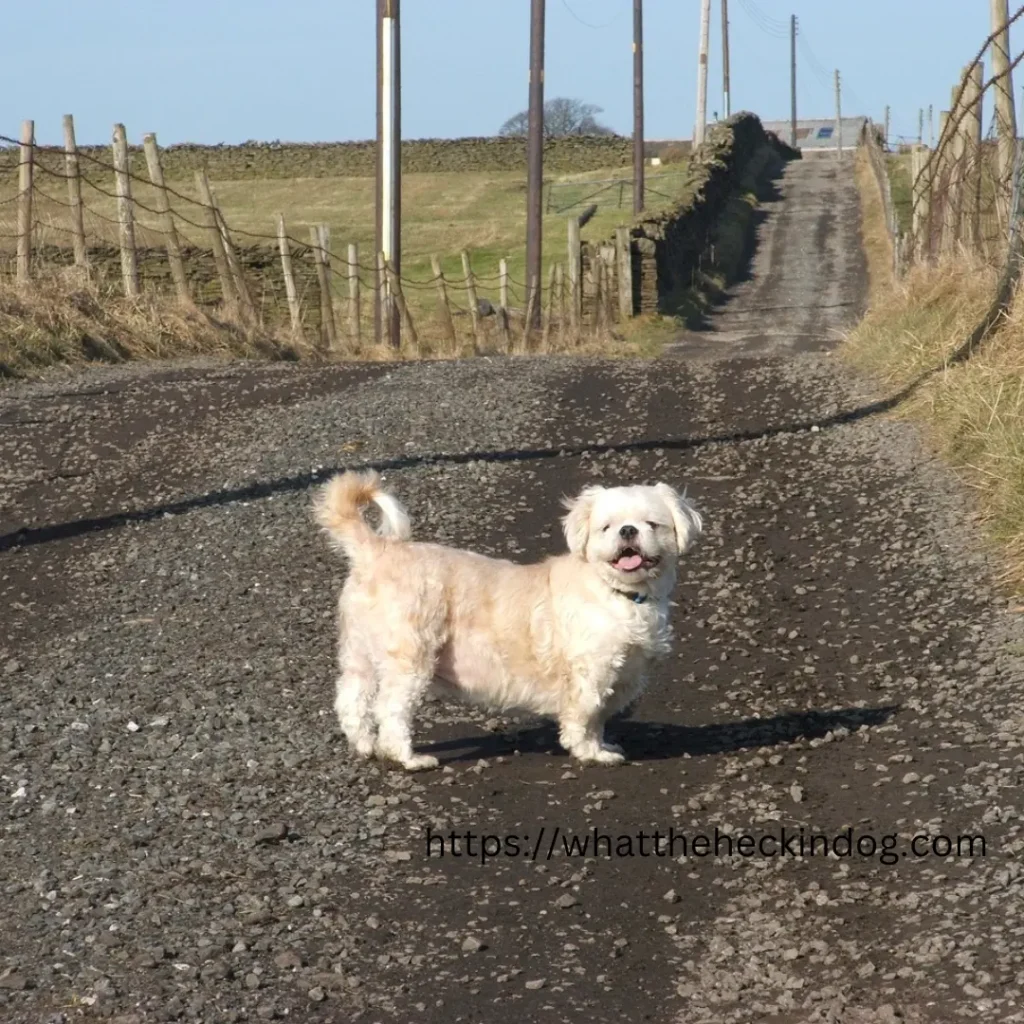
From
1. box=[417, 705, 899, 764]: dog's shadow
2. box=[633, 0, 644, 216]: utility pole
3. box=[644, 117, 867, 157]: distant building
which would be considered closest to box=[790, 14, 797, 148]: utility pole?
box=[644, 117, 867, 157]: distant building

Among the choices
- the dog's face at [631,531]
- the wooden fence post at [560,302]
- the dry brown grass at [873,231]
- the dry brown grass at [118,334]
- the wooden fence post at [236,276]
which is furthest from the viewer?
the dry brown grass at [873,231]

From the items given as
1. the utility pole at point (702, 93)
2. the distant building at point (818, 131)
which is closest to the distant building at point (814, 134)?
the distant building at point (818, 131)

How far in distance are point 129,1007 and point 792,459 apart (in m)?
8.47

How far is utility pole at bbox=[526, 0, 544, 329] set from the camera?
29.7 m

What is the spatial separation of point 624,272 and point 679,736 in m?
24.6

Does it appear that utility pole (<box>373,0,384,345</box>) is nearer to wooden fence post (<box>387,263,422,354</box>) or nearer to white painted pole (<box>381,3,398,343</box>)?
white painted pole (<box>381,3,398,343</box>)

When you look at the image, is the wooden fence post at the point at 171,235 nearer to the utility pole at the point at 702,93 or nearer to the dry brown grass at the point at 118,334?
the dry brown grass at the point at 118,334

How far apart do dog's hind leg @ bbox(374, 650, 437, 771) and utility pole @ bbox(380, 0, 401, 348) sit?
18292mm

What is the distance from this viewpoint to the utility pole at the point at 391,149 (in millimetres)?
25094

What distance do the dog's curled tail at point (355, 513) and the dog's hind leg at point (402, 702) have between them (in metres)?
0.48

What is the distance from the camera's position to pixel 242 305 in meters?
21.9

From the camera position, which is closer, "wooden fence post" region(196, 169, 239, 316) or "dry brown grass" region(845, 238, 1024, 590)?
"dry brown grass" region(845, 238, 1024, 590)

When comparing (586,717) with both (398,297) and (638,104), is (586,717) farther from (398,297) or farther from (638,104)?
(638,104)

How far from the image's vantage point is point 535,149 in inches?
1169
